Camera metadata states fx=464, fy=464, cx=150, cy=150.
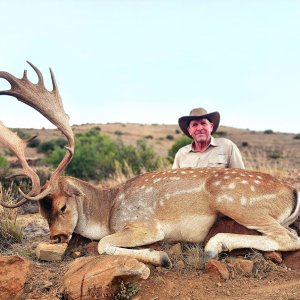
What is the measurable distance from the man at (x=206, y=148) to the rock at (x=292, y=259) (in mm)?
2881

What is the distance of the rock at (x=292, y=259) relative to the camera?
238 inches

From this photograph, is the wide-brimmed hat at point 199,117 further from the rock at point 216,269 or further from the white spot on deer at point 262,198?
the rock at point 216,269

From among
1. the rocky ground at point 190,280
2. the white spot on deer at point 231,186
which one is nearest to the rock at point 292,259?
the rocky ground at point 190,280

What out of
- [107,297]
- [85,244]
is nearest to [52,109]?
[85,244]

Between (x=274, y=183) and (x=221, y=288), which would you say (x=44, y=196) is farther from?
(x=274, y=183)

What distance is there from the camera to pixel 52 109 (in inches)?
275

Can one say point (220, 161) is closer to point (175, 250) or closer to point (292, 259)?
point (175, 250)

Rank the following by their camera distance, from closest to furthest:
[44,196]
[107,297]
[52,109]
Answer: [107,297] < [44,196] < [52,109]

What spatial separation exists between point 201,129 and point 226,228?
3048 mm

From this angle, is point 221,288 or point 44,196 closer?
point 221,288

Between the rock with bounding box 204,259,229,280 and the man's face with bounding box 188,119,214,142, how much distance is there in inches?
145

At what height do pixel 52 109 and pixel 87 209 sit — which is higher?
pixel 52 109

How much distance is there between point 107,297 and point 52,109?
3.16m

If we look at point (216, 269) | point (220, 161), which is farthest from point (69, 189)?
point (220, 161)
